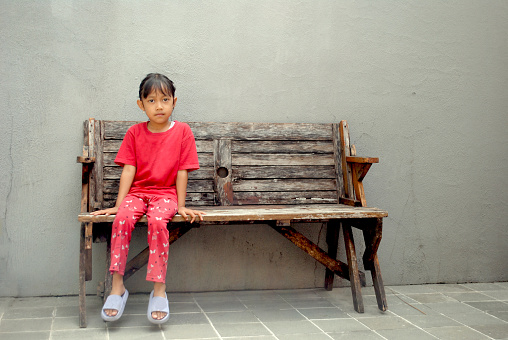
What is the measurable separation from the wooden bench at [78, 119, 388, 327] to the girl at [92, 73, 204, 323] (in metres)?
0.16

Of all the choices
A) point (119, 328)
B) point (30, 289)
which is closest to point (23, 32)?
point (30, 289)

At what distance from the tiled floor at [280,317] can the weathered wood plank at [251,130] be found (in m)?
1.09

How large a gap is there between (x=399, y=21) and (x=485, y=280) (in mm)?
2157

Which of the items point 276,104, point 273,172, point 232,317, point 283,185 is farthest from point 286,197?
point 232,317

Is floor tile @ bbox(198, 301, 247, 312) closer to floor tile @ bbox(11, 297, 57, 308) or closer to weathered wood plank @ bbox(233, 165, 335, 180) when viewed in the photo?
weathered wood plank @ bbox(233, 165, 335, 180)

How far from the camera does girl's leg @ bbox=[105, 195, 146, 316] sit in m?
2.75

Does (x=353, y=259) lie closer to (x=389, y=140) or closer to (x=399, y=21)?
(x=389, y=140)

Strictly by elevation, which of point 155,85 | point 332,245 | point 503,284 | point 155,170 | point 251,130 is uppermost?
point 155,85

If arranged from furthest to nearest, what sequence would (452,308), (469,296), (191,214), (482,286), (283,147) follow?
(482,286) < (469,296) < (283,147) < (452,308) < (191,214)

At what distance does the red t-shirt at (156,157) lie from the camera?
3072mm

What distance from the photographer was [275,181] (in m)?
3.53

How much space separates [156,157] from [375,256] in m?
1.50

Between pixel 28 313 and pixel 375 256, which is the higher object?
pixel 375 256

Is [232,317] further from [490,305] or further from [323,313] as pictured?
[490,305]
